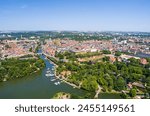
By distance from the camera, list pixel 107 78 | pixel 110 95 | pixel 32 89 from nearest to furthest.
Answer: pixel 110 95 → pixel 32 89 → pixel 107 78

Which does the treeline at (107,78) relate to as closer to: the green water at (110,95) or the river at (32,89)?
the green water at (110,95)

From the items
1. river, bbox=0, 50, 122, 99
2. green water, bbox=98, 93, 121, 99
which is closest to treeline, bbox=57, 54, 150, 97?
green water, bbox=98, 93, 121, 99

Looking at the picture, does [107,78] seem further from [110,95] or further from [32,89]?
[32,89]

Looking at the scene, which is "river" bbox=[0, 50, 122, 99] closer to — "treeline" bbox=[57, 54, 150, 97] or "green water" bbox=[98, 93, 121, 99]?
"green water" bbox=[98, 93, 121, 99]

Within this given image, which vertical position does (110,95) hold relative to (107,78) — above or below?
below

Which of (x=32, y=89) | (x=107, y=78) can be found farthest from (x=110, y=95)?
(x=32, y=89)

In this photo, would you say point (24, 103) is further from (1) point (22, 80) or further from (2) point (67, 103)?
(1) point (22, 80)

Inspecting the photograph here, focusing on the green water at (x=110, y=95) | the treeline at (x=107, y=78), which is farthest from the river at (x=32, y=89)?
the treeline at (x=107, y=78)

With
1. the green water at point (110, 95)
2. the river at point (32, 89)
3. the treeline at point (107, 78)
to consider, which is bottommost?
the river at point (32, 89)
